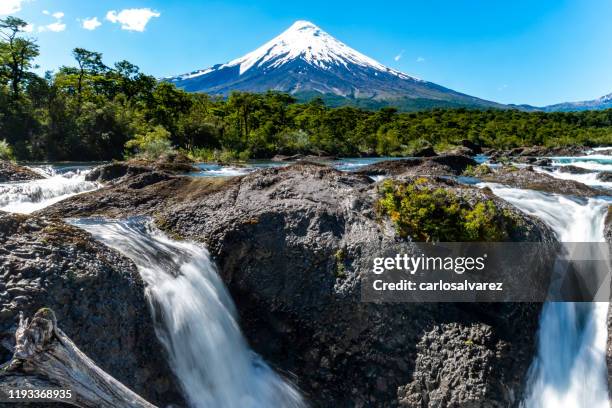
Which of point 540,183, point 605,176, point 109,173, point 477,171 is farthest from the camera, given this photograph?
point 477,171

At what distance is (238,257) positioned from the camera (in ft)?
22.0

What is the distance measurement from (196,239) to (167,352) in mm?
2418

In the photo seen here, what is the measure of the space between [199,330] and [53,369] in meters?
3.09

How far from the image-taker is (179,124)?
5050 centimetres

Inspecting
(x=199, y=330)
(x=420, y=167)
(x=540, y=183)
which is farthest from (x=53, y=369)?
(x=420, y=167)

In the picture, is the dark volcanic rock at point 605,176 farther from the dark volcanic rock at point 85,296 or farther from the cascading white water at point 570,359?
the dark volcanic rock at point 85,296

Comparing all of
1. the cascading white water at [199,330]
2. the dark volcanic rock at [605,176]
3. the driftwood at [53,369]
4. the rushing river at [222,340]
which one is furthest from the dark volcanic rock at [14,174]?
the dark volcanic rock at [605,176]

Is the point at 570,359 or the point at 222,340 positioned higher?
the point at 222,340

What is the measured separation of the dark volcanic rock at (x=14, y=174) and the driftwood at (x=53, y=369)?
1337cm

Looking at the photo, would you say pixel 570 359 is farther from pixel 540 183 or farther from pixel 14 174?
pixel 14 174

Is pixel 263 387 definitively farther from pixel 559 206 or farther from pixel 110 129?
pixel 110 129

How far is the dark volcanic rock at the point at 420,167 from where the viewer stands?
1777 cm

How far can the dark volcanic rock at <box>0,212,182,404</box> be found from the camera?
397 centimetres

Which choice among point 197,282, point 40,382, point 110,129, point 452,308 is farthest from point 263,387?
point 110,129
